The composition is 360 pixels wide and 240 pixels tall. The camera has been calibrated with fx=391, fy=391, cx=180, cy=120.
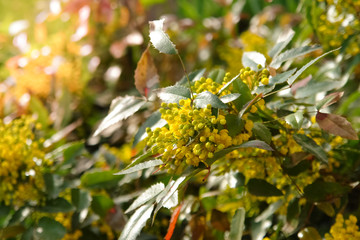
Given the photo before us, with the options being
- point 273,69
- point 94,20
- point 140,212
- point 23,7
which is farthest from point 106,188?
point 23,7

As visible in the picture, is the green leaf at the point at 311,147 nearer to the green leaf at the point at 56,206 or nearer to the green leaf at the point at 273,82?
the green leaf at the point at 273,82

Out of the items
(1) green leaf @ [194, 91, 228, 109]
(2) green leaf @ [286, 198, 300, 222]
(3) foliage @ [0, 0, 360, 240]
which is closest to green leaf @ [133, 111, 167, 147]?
(3) foliage @ [0, 0, 360, 240]

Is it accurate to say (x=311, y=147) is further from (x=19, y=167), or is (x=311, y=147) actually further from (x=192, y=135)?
(x=19, y=167)

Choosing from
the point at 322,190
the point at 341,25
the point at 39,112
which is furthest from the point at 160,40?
the point at 39,112

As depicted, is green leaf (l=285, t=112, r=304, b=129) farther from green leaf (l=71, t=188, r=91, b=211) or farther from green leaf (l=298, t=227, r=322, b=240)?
green leaf (l=71, t=188, r=91, b=211)

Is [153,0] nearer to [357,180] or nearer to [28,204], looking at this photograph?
[28,204]

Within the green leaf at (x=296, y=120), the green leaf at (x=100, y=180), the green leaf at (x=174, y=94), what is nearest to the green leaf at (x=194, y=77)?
the green leaf at (x=174, y=94)
